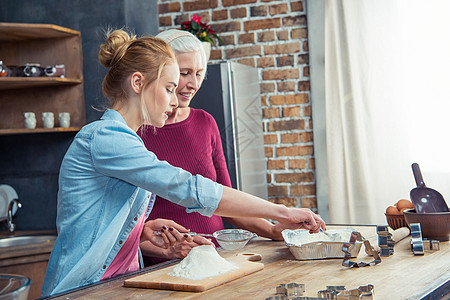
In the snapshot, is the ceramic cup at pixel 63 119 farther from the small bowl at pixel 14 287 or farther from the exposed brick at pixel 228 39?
the small bowl at pixel 14 287

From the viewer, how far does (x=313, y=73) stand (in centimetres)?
371

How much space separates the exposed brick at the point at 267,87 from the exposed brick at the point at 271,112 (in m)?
0.13

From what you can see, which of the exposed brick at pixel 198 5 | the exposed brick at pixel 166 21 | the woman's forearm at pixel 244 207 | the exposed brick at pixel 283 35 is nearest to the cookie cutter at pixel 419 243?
the woman's forearm at pixel 244 207

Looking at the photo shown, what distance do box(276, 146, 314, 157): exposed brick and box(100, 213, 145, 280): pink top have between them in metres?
2.26

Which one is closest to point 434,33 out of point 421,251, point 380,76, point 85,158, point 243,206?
→ point 380,76

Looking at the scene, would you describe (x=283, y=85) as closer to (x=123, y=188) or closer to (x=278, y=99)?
(x=278, y=99)

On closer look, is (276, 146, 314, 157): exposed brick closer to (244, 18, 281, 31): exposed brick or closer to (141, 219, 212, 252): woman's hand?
(244, 18, 281, 31): exposed brick

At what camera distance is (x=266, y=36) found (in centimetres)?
378

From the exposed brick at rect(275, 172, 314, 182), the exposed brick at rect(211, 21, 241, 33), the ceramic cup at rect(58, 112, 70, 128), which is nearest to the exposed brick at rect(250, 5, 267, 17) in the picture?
the exposed brick at rect(211, 21, 241, 33)

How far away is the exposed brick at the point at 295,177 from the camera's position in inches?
148

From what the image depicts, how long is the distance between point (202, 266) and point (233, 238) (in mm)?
361

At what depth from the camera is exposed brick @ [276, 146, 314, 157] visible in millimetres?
3748

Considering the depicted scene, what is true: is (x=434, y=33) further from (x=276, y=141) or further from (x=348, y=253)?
(x=348, y=253)

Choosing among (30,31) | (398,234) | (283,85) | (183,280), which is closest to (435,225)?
(398,234)
